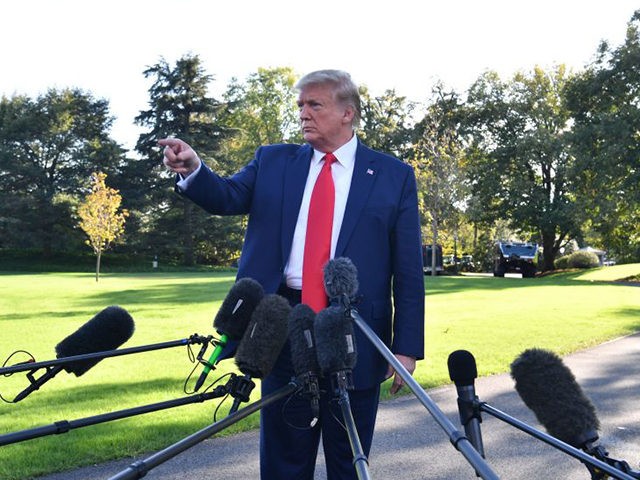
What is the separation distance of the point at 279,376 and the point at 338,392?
3.51 feet

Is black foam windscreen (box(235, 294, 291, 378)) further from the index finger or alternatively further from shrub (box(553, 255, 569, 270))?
shrub (box(553, 255, 569, 270))

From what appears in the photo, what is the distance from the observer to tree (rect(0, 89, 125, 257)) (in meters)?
56.9

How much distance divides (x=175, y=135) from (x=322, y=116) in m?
52.5

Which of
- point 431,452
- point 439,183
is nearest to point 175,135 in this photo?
point 439,183

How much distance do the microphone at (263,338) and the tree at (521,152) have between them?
4828cm

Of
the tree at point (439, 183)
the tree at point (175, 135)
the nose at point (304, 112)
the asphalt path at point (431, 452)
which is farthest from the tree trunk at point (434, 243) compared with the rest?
the nose at point (304, 112)

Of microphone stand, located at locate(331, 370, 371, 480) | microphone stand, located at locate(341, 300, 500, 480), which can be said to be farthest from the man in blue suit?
microphone stand, located at locate(341, 300, 500, 480)

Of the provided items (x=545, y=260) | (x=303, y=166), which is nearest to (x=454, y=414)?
(x=303, y=166)

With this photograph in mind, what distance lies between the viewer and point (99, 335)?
279 cm

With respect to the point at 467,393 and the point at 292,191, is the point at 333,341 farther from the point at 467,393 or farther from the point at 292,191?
the point at 292,191

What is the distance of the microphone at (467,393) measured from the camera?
214 centimetres

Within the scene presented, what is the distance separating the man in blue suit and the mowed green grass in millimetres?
1453

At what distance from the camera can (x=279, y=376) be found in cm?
331

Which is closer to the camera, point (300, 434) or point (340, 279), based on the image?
point (340, 279)
